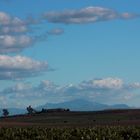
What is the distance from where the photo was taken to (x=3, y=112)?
79.2 meters

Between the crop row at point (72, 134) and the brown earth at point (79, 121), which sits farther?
the brown earth at point (79, 121)

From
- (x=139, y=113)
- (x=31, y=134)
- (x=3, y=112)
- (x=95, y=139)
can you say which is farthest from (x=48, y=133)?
(x=3, y=112)

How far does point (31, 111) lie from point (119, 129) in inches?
2124

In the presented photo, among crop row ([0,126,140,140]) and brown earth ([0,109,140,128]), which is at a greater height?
brown earth ([0,109,140,128])

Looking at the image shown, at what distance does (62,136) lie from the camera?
24844 millimetres

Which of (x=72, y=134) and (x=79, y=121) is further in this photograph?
(x=79, y=121)

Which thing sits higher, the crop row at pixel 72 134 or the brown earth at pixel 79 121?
the brown earth at pixel 79 121

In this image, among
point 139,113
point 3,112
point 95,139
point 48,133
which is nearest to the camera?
point 95,139

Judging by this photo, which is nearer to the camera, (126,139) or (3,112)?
(126,139)

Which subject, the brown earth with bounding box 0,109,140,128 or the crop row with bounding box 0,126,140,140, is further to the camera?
the brown earth with bounding box 0,109,140,128

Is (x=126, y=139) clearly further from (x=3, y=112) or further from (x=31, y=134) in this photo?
(x=3, y=112)

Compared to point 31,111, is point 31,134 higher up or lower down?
lower down

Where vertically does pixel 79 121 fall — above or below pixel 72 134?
above

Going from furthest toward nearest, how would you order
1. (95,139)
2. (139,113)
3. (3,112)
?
(3,112) < (139,113) < (95,139)
